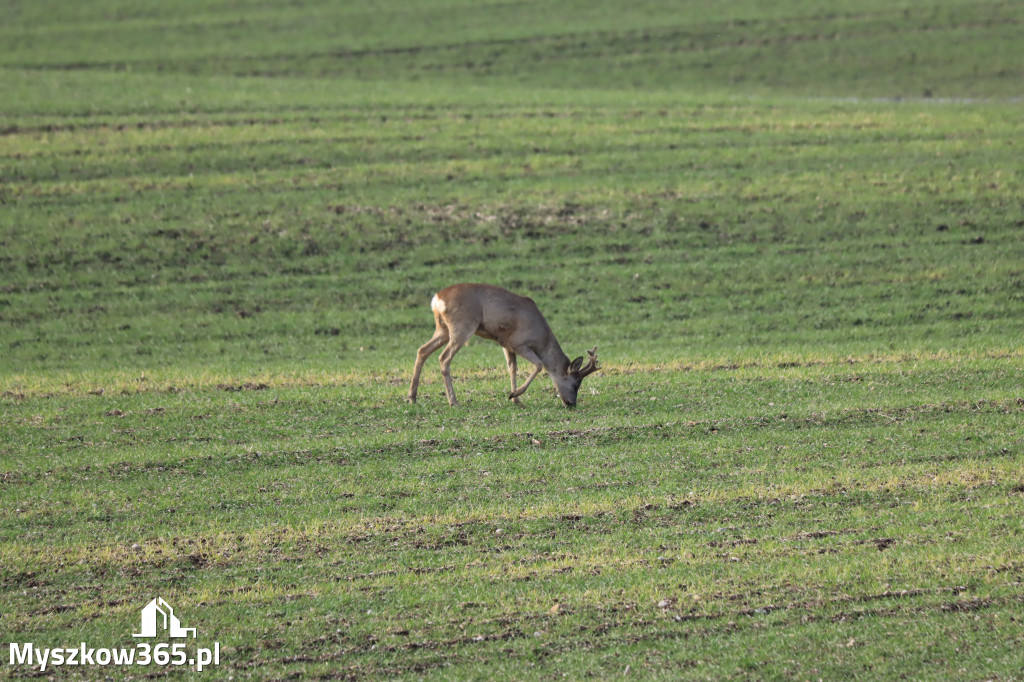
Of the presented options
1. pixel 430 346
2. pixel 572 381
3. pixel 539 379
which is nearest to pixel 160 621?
pixel 430 346

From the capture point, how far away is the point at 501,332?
693 inches

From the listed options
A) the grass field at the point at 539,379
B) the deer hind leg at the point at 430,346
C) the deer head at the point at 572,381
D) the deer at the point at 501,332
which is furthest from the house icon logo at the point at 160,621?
the deer head at the point at 572,381

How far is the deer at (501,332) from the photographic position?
1720 cm

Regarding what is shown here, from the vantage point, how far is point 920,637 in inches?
A: 368

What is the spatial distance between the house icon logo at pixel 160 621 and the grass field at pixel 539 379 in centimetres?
15

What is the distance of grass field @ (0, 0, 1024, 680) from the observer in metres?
10.1

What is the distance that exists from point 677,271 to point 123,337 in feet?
38.6

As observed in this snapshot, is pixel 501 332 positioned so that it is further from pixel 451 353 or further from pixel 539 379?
pixel 539 379

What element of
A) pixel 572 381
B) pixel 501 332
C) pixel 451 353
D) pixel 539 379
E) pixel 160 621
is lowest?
pixel 160 621

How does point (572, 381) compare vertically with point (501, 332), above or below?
below

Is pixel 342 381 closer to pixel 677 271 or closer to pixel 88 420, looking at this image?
pixel 88 420

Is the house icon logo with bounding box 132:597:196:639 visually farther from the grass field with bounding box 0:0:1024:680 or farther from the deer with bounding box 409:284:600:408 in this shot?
the deer with bounding box 409:284:600:408

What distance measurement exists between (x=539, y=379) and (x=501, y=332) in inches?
95.9

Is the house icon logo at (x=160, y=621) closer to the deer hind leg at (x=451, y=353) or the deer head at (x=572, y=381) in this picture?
the deer hind leg at (x=451, y=353)
